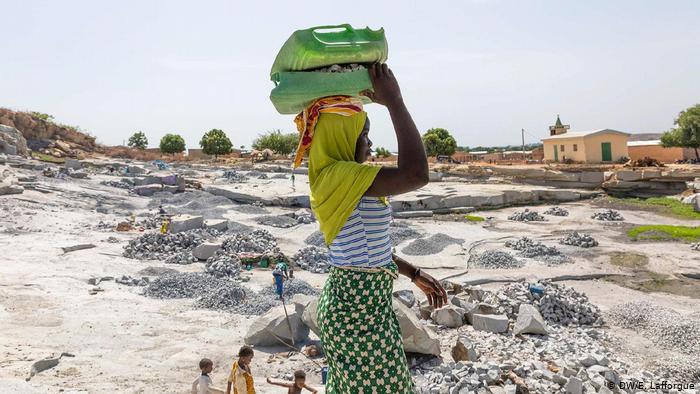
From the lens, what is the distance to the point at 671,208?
20.0 meters

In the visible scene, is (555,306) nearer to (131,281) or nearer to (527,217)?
(131,281)

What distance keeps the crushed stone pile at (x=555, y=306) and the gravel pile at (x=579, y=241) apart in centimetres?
635

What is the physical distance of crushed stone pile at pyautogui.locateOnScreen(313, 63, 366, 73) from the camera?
169 cm

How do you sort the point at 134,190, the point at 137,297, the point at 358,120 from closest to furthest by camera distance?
the point at 358,120 → the point at 137,297 → the point at 134,190

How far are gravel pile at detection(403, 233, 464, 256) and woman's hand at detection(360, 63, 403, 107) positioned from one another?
36.4 feet

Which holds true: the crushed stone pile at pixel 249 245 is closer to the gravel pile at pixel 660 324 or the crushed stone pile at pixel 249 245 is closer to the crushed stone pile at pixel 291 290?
the crushed stone pile at pixel 291 290

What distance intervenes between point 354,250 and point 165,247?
10749 mm

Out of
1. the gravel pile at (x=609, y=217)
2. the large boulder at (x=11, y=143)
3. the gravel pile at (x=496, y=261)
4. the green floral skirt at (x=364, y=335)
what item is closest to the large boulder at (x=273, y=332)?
the green floral skirt at (x=364, y=335)

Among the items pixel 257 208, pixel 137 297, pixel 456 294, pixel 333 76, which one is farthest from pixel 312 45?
pixel 257 208

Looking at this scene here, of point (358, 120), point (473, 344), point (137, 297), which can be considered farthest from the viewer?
point (137, 297)

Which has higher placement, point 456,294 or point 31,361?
point 31,361

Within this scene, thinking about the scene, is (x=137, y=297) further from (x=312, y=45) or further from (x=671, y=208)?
(x=671, y=208)

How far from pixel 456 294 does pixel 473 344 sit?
2445 millimetres

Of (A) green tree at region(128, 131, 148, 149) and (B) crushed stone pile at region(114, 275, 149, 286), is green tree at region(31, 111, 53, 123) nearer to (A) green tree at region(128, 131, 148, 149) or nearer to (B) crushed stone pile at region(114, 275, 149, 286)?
(A) green tree at region(128, 131, 148, 149)
